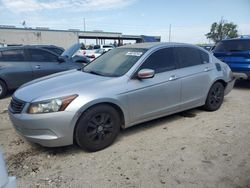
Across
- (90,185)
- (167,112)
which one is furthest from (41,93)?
Answer: (167,112)

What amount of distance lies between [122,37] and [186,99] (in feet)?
151

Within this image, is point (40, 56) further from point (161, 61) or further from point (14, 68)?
point (161, 61)

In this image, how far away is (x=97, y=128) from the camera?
3559mm

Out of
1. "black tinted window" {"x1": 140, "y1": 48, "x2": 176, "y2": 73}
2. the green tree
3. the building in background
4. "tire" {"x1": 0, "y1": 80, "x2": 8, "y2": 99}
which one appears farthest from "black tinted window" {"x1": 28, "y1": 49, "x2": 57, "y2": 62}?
the green tree

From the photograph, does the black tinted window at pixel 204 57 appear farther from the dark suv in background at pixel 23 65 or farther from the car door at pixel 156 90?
the dark suv in background at pixel 23 65

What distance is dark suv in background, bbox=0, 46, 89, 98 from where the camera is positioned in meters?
7.18

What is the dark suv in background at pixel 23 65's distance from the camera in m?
7.18

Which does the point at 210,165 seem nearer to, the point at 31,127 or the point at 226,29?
the point at 31,127

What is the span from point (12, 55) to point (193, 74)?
5.41 metres

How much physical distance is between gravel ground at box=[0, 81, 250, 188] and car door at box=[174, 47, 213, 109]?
0.49 meters

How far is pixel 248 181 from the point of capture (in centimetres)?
289

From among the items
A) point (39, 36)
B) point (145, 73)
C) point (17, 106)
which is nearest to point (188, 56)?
point (145, 73)

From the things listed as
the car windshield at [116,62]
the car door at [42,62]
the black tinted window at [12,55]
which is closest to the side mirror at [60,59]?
the car door at [42,62]

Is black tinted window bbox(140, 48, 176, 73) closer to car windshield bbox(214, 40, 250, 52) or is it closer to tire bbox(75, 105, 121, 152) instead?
tire bbox(75, 105, 121, 152)
